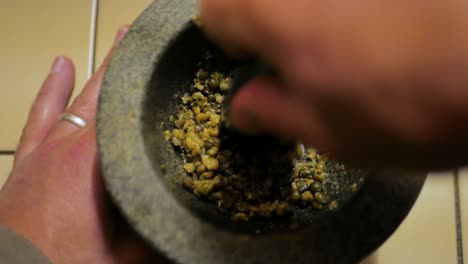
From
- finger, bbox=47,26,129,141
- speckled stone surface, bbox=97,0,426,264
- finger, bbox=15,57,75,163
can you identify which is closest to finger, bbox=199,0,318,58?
speckled stone surface, bbox=97,0,426,264

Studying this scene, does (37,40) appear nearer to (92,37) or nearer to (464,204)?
(92,37)

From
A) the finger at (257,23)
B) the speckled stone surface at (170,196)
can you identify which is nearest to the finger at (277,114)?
the finger at (257,23)

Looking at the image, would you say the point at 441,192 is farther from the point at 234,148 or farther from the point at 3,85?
the point at 3,85

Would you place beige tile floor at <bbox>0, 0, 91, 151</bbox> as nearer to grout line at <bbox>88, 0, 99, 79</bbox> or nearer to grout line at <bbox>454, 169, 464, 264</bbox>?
grout line at <bbox>88, 0, 99, 79</bbox>

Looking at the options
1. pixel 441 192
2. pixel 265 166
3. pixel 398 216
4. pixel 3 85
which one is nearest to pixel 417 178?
pixel 398 216

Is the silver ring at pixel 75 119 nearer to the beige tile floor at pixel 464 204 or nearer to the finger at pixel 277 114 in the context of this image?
the finger at pixel 277 114
